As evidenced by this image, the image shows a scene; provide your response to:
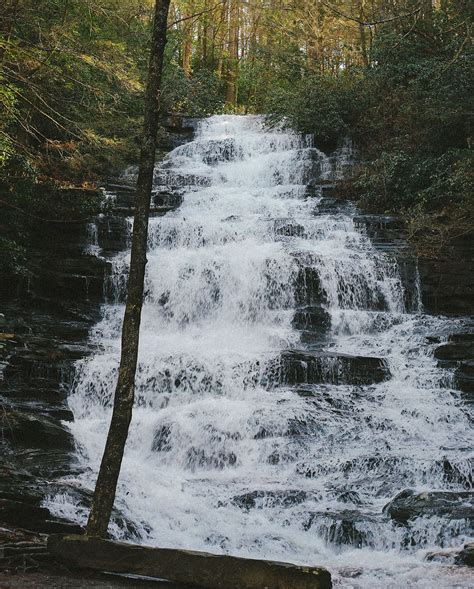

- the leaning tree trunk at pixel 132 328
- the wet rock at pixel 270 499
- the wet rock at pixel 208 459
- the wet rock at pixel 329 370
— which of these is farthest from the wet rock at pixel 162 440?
the leaning tree trunk at pixel 132 328

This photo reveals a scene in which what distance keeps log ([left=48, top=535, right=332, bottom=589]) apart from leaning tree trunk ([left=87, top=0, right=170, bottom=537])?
0.86 feet

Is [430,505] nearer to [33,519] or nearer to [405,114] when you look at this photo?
[33,519]

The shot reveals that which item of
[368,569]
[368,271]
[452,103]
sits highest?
[452,103]

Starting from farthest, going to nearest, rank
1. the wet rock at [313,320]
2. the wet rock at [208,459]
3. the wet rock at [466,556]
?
the wet rock at [313,320] → the wet rock at [208,459] → the wet rock at [466,556]

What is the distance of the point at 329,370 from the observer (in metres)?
12.8

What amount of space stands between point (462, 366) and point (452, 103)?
9619mm

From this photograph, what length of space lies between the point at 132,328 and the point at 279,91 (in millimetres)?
22891

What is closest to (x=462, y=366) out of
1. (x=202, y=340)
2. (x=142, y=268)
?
(x=202, y=340)

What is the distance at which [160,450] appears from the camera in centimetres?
1103

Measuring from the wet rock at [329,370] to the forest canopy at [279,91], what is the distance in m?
5.53

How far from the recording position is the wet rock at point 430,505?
8156 millimetres

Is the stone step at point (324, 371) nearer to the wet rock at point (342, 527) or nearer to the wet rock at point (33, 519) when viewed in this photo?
the wet rock at point (342, 527)

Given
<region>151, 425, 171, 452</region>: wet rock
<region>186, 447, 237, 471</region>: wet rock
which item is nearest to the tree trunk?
<region>151, 425, 171, 452</region>: wet rock

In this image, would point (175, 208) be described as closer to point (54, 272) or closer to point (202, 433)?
point (54, 272)
